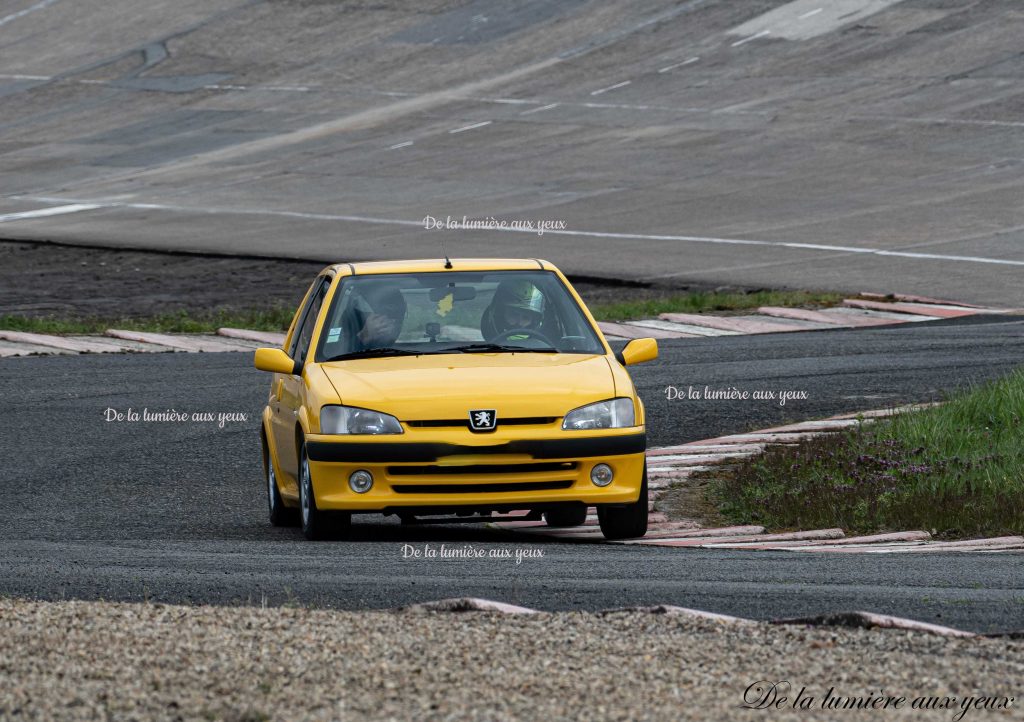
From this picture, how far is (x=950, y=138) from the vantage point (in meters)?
38.3

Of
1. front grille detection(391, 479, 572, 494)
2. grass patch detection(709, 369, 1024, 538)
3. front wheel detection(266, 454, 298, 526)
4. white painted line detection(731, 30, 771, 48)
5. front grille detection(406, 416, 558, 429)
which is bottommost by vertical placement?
white painted line detection(731, 30, 771, 48)

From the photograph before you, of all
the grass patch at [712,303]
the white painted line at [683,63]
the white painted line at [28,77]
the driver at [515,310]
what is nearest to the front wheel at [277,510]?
the driver at [515,310]

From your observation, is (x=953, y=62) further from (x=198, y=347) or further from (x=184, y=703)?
(x=184, y=703)

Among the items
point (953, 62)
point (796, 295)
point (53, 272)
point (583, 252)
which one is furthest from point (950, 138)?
point (53, 272)

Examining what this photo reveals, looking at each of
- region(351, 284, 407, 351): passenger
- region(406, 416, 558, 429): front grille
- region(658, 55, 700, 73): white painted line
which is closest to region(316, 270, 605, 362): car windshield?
region(351, 284, 407, 351): passenger

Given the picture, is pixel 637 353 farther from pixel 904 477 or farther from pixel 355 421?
pixel 904 477

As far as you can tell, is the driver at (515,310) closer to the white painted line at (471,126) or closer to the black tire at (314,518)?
the black tire at (314,518)

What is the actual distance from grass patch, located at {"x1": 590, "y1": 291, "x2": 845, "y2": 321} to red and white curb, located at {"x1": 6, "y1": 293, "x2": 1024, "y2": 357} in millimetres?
266

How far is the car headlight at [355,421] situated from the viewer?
31.6 ft

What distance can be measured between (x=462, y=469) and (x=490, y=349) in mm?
1116

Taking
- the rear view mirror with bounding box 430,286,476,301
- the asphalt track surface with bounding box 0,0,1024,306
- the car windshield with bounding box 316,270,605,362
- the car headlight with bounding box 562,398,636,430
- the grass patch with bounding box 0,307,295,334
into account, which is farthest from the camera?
the asphalt track surface with bounding box 0,0,1024,306

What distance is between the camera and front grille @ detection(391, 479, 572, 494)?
9578mm

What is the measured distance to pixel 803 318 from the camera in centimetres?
2194

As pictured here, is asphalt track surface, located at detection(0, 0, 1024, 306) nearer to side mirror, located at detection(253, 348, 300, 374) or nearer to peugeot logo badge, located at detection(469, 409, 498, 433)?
side mirror, located at detection(253, 348, 300, 374)
